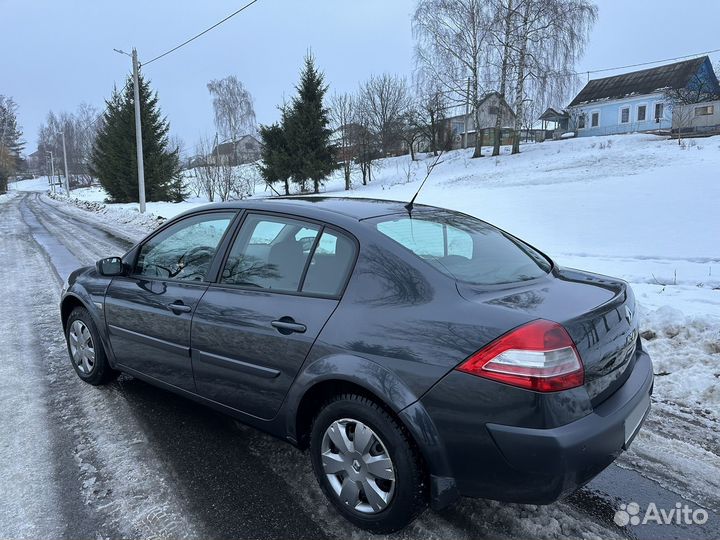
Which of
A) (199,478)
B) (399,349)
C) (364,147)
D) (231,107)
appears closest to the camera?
(399,349)

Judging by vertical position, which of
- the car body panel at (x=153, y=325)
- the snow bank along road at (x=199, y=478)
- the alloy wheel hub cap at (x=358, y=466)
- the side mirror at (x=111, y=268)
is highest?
the side mirror at (x=111, y=268)

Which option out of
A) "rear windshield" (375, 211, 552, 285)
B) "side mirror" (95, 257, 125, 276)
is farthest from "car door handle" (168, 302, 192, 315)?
"rear windshield" (375, 211, 552, 285)

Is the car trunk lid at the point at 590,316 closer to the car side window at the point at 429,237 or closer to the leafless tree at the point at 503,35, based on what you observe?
the car side window at the point at 429,237

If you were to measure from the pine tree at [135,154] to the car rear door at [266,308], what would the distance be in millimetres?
31588

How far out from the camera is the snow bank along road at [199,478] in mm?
2477

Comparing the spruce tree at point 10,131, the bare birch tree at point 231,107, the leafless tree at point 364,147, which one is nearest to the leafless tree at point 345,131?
the leafless tree at point 364,147

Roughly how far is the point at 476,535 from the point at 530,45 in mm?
33564

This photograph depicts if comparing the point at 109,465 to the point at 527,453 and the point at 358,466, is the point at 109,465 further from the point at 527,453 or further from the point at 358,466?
the point at 527,453

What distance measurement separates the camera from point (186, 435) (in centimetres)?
335

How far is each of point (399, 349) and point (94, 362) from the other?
295 cm

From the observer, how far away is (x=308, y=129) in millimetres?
29469

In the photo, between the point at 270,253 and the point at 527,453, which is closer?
the point at 527,453

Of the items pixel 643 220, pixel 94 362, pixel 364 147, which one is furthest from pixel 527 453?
pixel 364 147

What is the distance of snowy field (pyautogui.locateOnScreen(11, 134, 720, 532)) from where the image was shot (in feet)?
10.6
